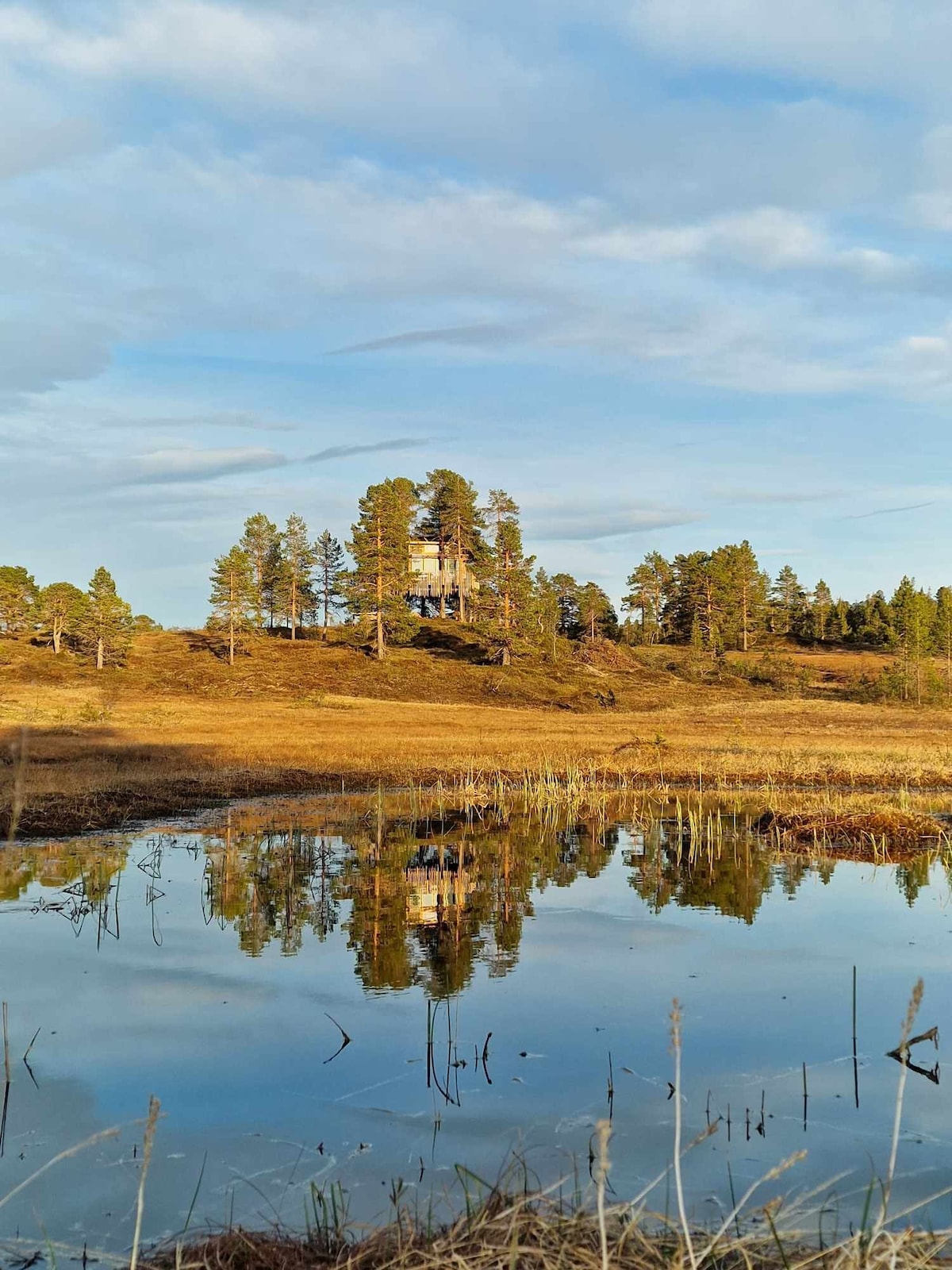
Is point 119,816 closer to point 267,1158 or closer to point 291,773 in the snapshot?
point 291,773

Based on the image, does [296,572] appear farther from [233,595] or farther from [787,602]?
[787,602]

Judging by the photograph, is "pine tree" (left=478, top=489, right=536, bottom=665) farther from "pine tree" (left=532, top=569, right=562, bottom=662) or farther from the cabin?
the cabin

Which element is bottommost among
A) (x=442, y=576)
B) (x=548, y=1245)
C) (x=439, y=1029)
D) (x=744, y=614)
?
(x=439, y=1029)

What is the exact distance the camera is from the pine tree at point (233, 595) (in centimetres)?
9500

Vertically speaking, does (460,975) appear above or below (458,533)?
below

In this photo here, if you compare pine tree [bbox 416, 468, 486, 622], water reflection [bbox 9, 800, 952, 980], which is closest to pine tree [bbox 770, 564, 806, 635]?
pine tree [bbox 416, 468, 486, 622]

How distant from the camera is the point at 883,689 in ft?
305

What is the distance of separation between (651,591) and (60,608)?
74517 millimetres

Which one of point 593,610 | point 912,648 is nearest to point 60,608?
point 593,610

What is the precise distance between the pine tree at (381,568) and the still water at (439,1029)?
7670 cm

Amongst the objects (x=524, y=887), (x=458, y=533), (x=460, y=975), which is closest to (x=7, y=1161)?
(x=460, y=975)

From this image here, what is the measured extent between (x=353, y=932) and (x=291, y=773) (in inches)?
840

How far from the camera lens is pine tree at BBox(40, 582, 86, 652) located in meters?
97.7

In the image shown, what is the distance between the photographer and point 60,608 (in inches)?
3871
